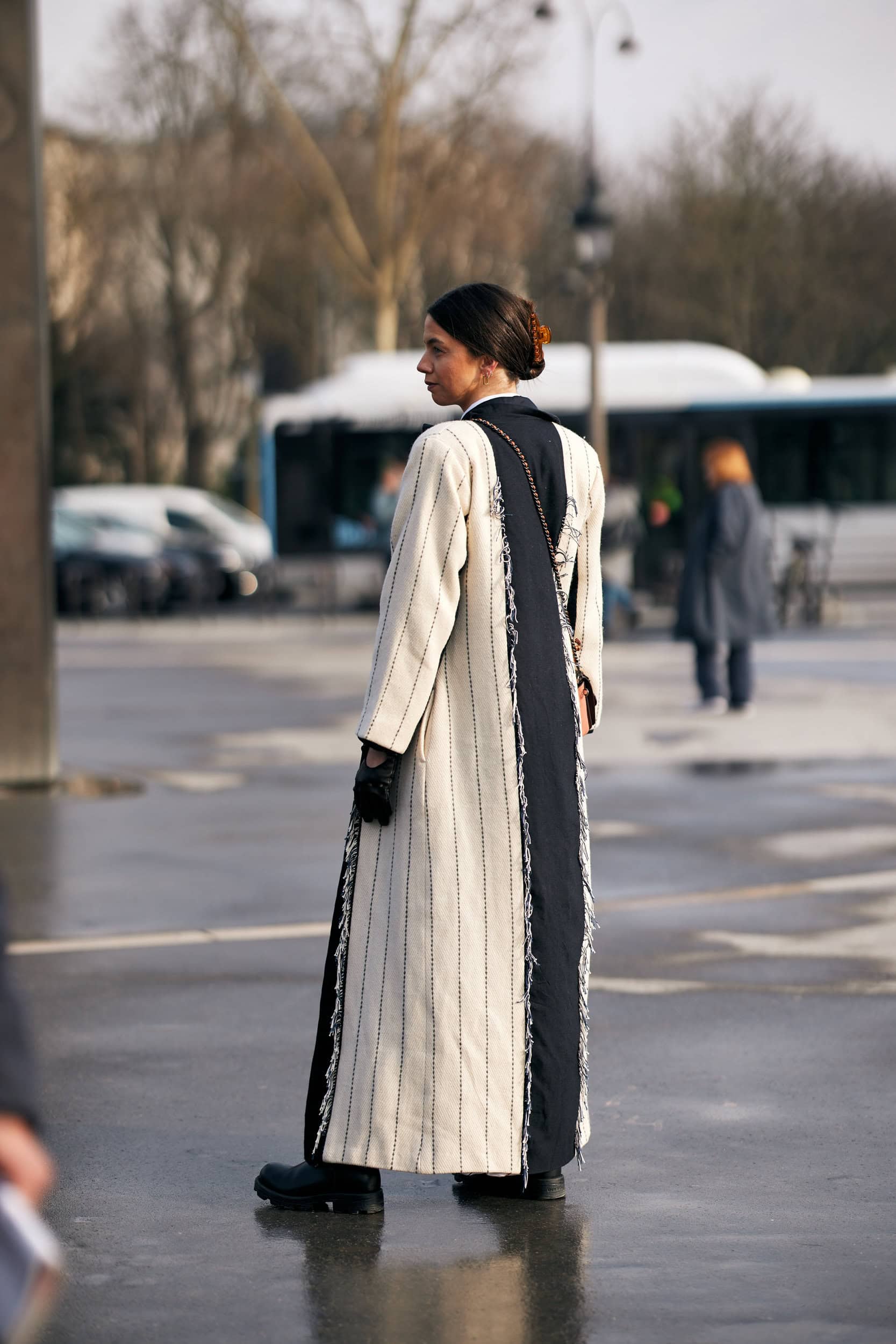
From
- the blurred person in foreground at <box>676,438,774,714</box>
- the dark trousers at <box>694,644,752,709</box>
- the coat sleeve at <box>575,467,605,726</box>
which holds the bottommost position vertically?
the dark trousers at <box>694,644,752,709</box>

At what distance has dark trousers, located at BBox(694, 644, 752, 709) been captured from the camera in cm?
1536

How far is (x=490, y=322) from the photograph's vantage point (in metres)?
4.58

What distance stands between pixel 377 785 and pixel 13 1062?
7.59ft

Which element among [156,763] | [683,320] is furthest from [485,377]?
[683,320]

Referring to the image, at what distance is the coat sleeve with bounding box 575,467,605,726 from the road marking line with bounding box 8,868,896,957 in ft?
7.36

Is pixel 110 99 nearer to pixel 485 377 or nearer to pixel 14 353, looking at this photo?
pixel 14 353

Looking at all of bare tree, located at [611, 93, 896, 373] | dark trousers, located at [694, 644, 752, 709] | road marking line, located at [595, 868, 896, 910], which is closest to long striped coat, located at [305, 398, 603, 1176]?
road marking line, located at [595, 868, 896, 910]

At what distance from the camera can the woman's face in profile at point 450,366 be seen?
15.1 feet

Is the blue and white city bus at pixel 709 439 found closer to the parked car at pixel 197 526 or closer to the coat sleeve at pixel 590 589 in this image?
the parked car at pixel 197 526

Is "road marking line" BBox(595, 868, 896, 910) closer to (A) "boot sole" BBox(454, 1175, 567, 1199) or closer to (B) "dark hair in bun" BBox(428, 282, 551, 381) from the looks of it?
(A) "boot sole" BBox(454, 1175, 567, 1199)

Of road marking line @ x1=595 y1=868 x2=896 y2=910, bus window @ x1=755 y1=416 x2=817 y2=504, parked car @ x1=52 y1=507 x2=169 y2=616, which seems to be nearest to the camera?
road marking line @ x1=595 y1=868 x2=896 y2=910

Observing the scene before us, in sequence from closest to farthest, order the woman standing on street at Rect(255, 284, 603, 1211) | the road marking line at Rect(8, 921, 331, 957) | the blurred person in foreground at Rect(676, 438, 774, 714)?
the woman standing on street at Rect(255, 284, 603, 1211) < the road marking line at Rect(8, 921, 331, 957) < the blurred person in foreground at Rect(676, 438, 774, 714)

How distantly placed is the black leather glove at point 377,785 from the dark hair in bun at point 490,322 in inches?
33.0

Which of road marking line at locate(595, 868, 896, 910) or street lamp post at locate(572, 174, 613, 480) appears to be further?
street lamp post at locate(572, 174, 613, 480)
